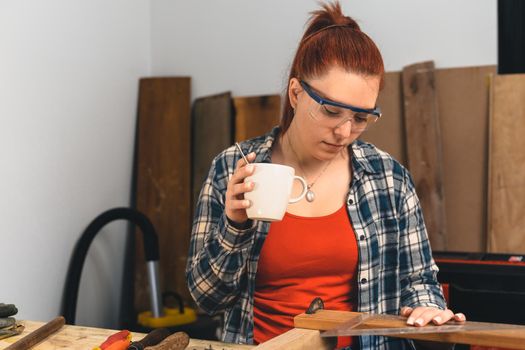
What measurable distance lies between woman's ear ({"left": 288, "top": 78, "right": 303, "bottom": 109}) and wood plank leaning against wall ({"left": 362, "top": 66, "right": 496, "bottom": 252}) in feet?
4.74

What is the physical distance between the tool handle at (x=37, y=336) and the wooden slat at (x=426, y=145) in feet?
5.99

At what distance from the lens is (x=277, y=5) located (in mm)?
3213

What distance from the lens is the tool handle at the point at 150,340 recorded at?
1.14 m

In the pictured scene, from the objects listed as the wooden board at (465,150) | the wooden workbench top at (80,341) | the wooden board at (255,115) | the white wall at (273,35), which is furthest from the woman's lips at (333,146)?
the wooden board at (255,115)

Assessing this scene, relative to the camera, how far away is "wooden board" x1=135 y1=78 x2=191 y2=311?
129 inches

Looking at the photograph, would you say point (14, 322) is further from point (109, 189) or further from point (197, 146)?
point (197, 146)

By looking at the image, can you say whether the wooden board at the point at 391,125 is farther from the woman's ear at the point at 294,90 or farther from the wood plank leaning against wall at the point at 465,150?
the woman's ear at the point at 294,90

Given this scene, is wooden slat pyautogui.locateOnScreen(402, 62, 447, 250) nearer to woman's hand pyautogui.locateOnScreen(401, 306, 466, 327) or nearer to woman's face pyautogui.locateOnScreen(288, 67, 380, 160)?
woman's face pyautogui.locateOnScreen(288, 67, 380, 160)

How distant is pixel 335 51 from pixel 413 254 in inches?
20.9

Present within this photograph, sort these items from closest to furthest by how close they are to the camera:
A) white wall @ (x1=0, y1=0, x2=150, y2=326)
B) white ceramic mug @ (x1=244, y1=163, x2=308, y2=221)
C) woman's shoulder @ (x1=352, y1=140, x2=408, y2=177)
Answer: white ceramic mug @ (x1=244, y1=163, x2=308, y2=221), woman's shoulder @ (x1=352, y1=140, x2=408, y2=177), white wall @ (x1=0, y1=0, x2=150, y2=326)

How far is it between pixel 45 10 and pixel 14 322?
1578 mm

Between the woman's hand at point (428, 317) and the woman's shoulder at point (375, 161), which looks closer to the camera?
the woman's hand at point (428, 317)

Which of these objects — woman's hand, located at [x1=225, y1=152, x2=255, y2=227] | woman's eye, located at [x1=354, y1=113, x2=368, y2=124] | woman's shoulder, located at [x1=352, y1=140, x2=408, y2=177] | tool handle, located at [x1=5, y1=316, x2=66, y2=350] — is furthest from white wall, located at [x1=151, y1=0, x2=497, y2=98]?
tool handle, located at [x1=5, y1=316, x2=66, y2=350]

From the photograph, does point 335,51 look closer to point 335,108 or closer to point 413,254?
point 335,108
